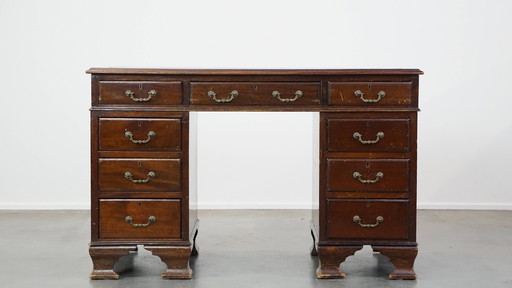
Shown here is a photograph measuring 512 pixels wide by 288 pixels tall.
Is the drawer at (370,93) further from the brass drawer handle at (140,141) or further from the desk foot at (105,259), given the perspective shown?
the desk foot at (105,259)

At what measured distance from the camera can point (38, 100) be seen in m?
6.47

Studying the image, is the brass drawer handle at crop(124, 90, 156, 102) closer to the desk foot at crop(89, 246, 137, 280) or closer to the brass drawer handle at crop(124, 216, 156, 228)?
the brass drawer handle at crop(124, 216, 156, 228)

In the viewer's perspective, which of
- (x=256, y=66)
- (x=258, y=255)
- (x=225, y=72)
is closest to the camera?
(x=225, y=72)

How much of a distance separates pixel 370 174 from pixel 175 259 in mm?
1057

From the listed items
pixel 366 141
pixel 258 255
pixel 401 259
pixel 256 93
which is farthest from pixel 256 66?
pixel 401 259

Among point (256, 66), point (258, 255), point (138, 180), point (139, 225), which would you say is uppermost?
point (256, 66)

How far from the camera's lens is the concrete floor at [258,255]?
422 cm

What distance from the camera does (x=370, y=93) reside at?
13.9 feet

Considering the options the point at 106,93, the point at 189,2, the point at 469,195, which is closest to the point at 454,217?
the point at 469,195

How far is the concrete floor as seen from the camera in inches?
166

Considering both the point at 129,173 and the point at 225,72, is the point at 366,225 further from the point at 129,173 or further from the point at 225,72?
the point at 129,173

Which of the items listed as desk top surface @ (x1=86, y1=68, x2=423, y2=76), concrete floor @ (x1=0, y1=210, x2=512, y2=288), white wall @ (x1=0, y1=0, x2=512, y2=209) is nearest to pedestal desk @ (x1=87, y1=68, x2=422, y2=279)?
desk top surface @ (x1=86, y1=68, x2=423, y2=76)

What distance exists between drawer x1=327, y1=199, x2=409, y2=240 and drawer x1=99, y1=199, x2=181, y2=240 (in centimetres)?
78

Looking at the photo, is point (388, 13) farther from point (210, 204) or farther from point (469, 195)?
point (210, 204)
